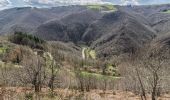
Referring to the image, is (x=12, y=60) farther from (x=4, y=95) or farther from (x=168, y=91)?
(x=4, y=95)

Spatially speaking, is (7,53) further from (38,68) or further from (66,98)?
(66,98)

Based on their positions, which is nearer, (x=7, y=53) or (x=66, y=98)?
(x=66, y=98)

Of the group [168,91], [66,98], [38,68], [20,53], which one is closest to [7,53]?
[20,53]

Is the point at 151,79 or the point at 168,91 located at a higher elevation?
the point at 151,79

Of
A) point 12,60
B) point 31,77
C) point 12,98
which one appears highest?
point 12,98

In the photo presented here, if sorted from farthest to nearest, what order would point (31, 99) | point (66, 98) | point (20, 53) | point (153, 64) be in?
point (20, 53) < point (153, 64) < point (66, 98) < point (31, 99)

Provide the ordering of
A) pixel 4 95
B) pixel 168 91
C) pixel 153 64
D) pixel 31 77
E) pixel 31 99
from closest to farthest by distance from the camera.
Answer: pixel 4 95 < pixel 31 99 < pixel 153 64 < pixel 31 77 < pixel 168 91

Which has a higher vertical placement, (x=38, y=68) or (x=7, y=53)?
(x=38, y=68)

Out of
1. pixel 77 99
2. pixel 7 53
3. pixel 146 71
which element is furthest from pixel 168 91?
pixel 7 53

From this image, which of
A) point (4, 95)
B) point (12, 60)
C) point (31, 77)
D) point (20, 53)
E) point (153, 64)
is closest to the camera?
point (4, 95)
